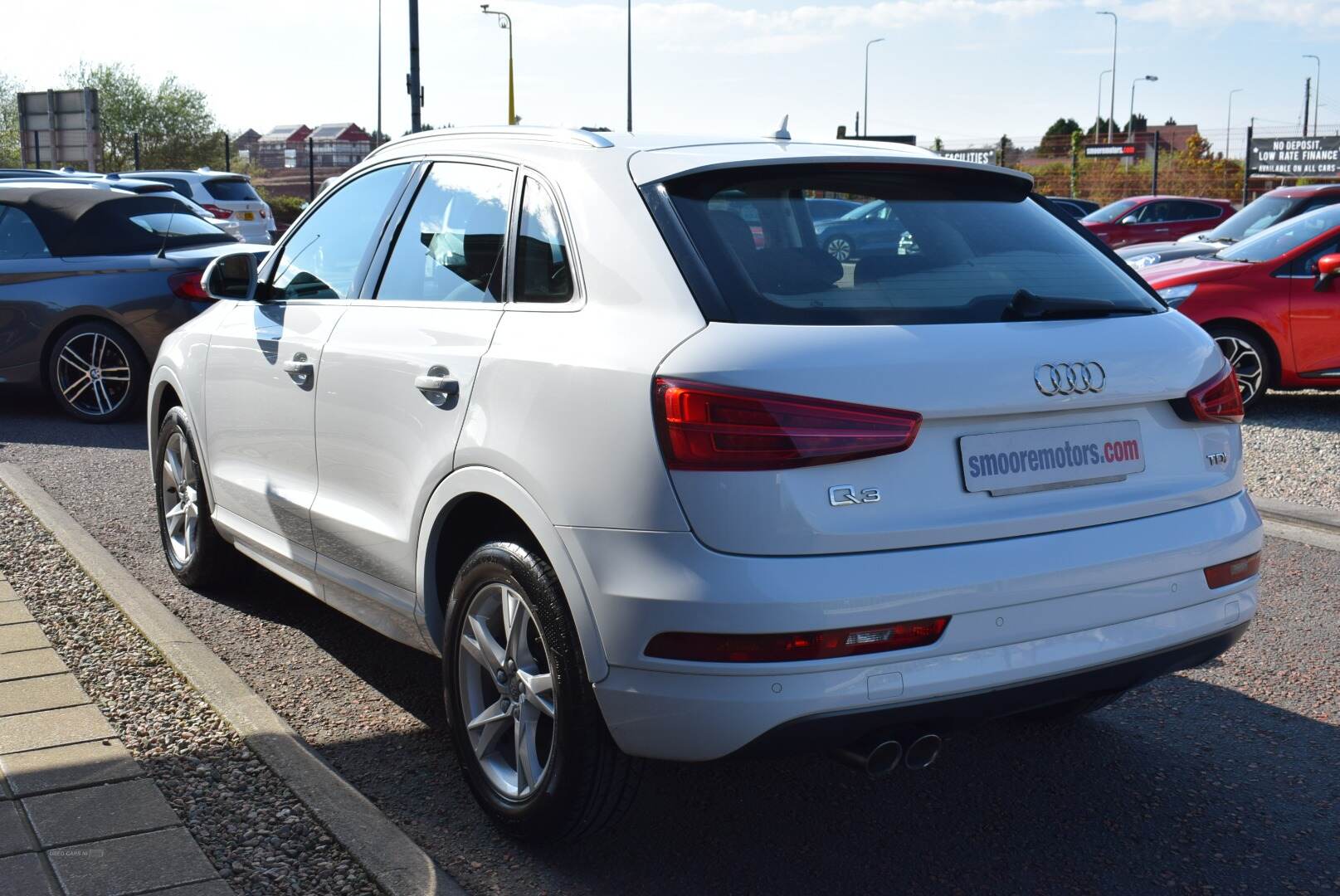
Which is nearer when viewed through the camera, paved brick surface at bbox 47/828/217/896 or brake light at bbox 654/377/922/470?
brake light at bbox 654/377/922/470

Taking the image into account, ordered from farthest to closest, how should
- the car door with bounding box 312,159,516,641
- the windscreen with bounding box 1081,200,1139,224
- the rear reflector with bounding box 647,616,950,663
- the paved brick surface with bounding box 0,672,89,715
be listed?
the windscreen with bounding box 1081,200,1139,224
the paved brick surface with bounding box 0,672,89,715
the car door with bounding box 312,159,516,641
the rear reflector with bounding box 647,616,950,663

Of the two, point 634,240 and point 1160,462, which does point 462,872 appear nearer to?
point 634,240

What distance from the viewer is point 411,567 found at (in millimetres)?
3660

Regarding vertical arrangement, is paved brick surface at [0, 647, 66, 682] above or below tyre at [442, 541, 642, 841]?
below

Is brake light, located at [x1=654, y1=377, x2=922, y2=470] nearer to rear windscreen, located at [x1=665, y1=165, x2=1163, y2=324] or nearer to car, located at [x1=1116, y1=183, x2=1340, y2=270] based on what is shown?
rear windscreen, located at [x1=665, y1=165, x2=1163, y2=324]

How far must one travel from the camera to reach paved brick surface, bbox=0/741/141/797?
11.6 ft

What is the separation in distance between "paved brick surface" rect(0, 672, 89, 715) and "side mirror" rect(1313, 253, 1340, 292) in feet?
28.0

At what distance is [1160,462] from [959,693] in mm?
789

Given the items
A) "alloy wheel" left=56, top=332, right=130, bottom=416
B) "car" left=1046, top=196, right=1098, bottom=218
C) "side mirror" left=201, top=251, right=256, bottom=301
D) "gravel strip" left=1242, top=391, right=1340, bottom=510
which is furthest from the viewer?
"car" left=1046, top=196, right=1098, bottom=218

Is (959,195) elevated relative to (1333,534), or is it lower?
elevated

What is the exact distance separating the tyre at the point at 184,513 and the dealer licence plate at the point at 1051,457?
332cm

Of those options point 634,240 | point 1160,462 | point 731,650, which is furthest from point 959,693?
point 634,240

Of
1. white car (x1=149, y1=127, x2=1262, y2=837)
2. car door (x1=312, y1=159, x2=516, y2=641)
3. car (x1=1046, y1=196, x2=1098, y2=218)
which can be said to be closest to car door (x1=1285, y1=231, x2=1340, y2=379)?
white car (x1=149, y1=127, x2=1262, y2=837)

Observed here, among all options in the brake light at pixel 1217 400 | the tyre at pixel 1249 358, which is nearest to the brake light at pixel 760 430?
the brake light at pixel 1217 400
